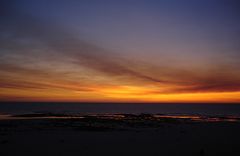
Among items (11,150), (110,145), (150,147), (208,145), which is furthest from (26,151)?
(208,145)

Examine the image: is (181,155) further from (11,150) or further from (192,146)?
(11,150)

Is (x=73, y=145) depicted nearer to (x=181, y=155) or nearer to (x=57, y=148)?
(x=57, y=148)

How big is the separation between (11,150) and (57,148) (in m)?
2.93

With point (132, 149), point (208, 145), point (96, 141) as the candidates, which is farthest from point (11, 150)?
point (208, 145)

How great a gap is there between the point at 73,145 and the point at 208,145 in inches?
400

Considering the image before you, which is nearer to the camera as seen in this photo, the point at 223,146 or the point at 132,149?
the point at 132,149

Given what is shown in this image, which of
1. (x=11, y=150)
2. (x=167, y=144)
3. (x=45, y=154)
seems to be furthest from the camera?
(x=167, y=144)

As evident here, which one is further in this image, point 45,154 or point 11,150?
point 11,150

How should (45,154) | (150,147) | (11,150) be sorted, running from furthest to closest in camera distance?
(150,147) → (11,150) → (45,154)

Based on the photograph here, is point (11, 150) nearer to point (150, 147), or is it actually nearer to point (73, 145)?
point (73, 145)

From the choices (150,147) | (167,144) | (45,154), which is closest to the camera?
(45,154)

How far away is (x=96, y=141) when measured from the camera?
20.7 metres

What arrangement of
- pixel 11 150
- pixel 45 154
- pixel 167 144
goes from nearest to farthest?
pixel 45 154 < pixel 11 150 < pixel 167 144

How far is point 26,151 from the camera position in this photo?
16.4 metres
